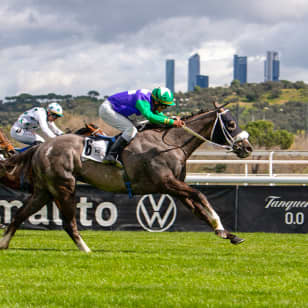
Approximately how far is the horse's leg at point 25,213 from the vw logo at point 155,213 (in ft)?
11.6

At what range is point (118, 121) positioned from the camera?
8.57 metres

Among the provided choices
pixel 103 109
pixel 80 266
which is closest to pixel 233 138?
pixel 103 109

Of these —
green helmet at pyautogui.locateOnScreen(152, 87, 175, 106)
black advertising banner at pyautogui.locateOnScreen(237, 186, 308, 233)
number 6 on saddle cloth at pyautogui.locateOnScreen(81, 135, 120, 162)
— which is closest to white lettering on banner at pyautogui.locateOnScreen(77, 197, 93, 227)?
black advertising banner at pyautogui.locateOnScreen(237, 186, 308, 233)

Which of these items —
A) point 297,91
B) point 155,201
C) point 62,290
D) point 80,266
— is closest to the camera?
point 62,290

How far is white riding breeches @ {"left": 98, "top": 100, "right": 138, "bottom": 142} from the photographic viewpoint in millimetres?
8336

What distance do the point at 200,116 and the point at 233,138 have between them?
0.55 metres

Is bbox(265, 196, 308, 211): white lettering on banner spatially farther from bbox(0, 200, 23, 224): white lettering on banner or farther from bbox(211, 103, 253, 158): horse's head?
bbox(0, 200, 23, 224): white lettering on banner

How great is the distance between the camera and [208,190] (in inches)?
467

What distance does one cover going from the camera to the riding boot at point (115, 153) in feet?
27.1

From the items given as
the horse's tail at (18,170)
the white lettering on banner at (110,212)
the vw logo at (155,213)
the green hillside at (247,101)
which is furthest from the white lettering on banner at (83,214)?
the green hillside at (247,101)

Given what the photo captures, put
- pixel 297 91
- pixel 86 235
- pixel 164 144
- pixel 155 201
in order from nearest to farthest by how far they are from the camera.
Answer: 1. pixel 164 144
2. pixel 86 235
3. pixel 155 201
4. pixel 297 91

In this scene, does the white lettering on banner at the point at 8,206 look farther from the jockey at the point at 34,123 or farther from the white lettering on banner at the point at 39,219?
the jockey at the point at 34,123

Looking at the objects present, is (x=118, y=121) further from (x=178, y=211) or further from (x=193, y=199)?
(x=178, y=211)

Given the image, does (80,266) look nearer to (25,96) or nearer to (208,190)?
(208,190)
